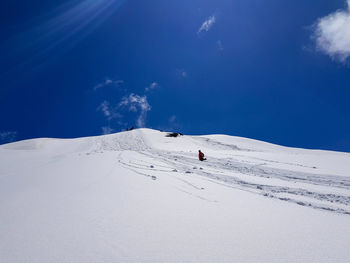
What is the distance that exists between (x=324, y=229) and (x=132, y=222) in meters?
2.70

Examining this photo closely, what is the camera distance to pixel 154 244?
2074mm

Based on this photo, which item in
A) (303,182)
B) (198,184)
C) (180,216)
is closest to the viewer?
(180,216)

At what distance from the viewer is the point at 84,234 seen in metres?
2.26

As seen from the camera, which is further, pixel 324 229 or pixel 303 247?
pixel 324 229

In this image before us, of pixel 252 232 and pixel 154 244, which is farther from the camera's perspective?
pixel 252 232

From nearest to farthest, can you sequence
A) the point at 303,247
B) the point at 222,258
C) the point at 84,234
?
the point at 222,258 < the point at 303,247 < the point at 84,234

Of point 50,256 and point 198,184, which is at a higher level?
point 198,184

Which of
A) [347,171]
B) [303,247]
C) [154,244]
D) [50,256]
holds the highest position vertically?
[347,171]

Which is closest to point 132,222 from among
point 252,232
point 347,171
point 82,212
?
point 82,212

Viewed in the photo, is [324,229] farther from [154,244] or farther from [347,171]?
[347,171]

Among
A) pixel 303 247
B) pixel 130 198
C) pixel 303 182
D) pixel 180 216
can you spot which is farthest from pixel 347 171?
pixel 130 198

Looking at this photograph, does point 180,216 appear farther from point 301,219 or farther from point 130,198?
point 301,219

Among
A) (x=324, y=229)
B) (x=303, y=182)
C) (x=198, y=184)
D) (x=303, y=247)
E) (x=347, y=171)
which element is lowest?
(x=303, y=247)

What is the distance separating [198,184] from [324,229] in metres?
2.76
